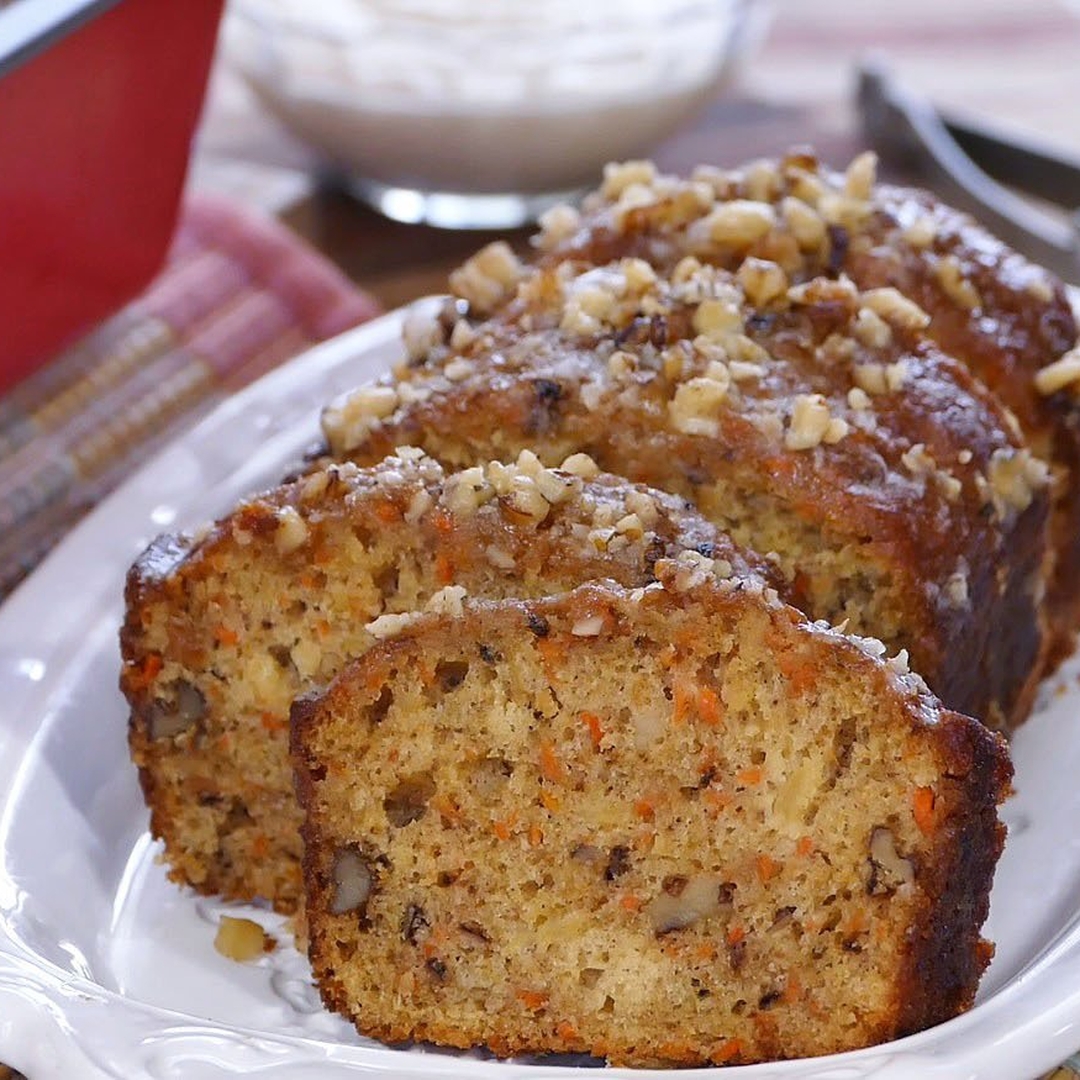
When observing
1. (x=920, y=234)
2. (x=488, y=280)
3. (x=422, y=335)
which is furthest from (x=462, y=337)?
(x=920, y=234)

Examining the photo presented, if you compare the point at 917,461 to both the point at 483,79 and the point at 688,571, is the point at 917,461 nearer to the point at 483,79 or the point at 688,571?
Result: the point at 688,571

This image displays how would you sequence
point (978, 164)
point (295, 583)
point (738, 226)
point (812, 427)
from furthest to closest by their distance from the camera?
point (978, 164)
point (738, 226)
point (812, 427)
point (295, 583)

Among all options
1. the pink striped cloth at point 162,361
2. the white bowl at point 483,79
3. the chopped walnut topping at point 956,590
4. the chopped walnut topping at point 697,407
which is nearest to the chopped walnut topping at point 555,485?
the chopped walnut topping at point 697,407

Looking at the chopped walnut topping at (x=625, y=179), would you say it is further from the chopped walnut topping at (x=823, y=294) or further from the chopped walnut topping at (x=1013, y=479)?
the chopped walnut topping at (x=1013, y=479)

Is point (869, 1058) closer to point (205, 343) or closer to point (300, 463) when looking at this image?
point (300, 463)

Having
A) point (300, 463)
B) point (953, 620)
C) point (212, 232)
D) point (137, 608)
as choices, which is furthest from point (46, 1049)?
point (212, 232)
